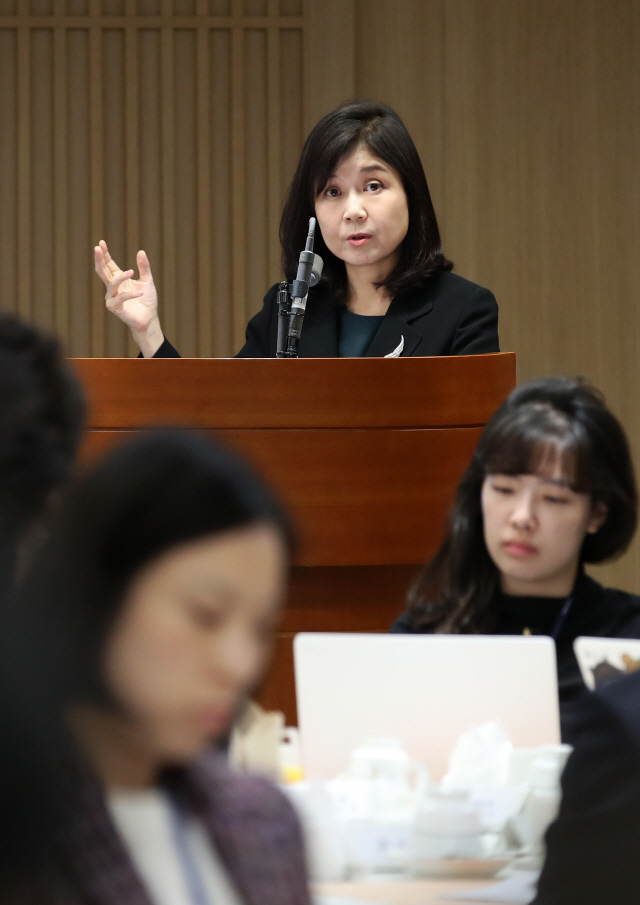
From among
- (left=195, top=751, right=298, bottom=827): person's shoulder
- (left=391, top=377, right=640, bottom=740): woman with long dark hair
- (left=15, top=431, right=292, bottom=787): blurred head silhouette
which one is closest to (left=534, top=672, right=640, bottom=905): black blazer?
(left=195, top=751, right=298, bottom=827): person's shoulder

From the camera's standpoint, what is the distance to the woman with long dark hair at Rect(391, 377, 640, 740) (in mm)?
1559

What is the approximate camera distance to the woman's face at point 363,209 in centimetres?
254

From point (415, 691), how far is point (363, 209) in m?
1.64

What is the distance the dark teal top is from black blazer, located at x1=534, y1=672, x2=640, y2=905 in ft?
6.34

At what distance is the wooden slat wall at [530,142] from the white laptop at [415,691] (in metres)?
3.84

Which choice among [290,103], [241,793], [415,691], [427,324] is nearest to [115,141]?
[290,103]

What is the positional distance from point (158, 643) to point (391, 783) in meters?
0.66

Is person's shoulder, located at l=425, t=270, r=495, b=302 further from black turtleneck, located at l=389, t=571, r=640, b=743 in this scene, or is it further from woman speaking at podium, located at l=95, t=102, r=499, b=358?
black turtleneck, located at l=389, t=571, r=640, b=743

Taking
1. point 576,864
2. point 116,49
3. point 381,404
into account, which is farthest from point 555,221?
point 576,864

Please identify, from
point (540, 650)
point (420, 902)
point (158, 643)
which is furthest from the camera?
point (540, 650)

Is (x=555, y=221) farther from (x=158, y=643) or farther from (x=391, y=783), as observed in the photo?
(x=158, y=643)

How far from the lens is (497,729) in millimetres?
1067

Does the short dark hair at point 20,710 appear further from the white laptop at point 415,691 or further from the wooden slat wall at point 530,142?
the wooden slat wall at point 530,142

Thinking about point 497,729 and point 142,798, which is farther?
point 497,729
